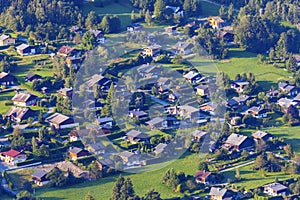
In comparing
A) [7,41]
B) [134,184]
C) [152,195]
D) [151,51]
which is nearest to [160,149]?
[134,184]

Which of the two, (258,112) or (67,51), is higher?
(67,51)

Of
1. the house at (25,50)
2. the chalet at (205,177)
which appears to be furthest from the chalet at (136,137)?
the house at (25,50)

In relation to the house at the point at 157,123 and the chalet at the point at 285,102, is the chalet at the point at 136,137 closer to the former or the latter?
the house at the point at 157,123

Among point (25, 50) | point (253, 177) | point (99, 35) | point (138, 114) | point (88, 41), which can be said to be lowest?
point (253, 177)

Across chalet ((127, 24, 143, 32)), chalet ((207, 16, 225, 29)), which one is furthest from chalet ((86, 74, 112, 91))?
chalet ((207, 16, 225, 29))

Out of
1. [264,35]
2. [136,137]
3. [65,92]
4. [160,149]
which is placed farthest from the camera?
[264,35]

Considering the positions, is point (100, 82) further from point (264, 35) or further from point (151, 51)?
point (264, 35)
